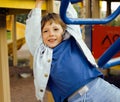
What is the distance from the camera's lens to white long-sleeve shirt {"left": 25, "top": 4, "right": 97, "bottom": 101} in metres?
1.30

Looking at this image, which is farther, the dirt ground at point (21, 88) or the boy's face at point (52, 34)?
the dirt ground at point (21, 88)

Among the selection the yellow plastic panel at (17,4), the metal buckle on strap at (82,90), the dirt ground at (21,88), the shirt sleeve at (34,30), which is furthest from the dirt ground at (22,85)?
the metal buckle on strap at (82,90)

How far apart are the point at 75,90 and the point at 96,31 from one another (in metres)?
2.36

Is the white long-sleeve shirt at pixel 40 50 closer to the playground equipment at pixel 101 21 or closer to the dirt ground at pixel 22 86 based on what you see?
the playground equipment at pixel 101 21

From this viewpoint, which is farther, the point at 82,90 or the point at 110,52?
the point at 82,90

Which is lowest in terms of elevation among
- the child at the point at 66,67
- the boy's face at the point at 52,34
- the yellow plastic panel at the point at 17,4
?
the child at the point at 66,67

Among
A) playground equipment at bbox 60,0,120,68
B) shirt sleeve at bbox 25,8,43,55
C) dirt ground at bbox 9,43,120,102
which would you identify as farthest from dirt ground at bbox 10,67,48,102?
playground equipment at bbox 60,0,120,68

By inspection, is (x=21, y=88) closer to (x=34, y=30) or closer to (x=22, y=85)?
(x=22, y=85)

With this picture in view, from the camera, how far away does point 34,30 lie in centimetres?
140

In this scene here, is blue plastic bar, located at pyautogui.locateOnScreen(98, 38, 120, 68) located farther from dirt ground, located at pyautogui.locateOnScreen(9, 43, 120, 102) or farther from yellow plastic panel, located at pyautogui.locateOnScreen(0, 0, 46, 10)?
dirt ground, located at pyautogui.locateOnScreen(9, 43, 120, 102)

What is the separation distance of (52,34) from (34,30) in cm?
12

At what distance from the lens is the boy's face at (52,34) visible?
51.7 inches

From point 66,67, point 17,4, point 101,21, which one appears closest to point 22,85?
point 17,4

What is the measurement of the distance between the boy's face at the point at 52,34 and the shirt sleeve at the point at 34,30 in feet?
0.17
